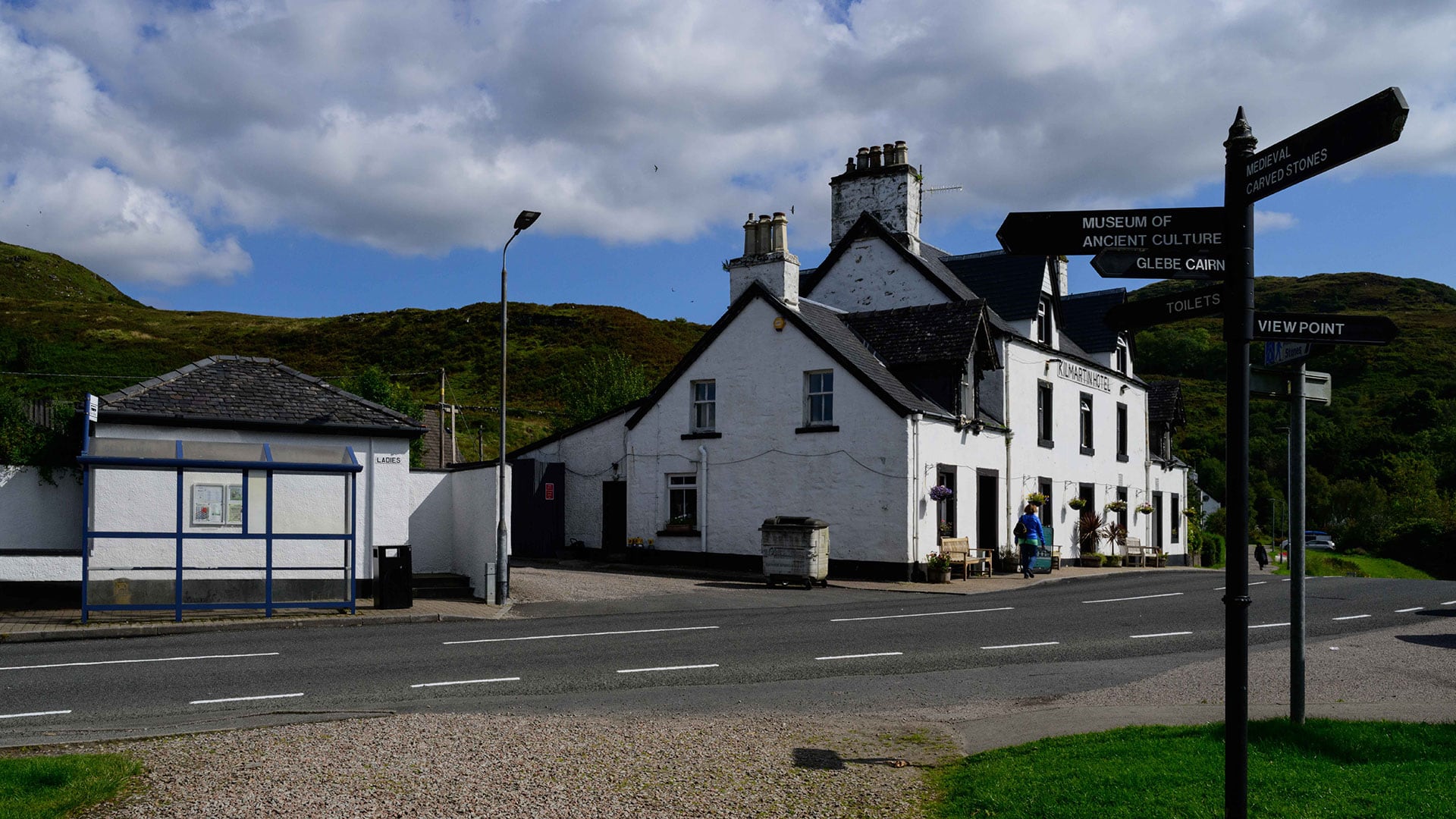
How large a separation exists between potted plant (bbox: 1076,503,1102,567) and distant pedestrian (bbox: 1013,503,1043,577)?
6.59 meters

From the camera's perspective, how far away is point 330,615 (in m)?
17.7

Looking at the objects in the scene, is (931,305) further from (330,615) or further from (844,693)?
(844,693)

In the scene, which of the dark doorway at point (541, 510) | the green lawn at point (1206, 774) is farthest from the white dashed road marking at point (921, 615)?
the dark doorway at point (541, 510)

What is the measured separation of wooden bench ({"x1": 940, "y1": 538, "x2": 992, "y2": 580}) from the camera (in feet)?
85.5

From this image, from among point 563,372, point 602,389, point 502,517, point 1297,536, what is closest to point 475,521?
point 502,517

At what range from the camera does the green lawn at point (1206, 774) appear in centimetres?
550

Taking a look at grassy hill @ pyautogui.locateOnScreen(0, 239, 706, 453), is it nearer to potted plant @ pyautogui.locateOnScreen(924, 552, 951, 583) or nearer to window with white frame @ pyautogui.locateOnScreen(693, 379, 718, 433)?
window with white frame @ pyautogui.locateOnScreen(693, 379, 718, 433)

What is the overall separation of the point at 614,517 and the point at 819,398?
7.73 meters

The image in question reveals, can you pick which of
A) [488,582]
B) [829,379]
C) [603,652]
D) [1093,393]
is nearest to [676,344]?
[1093,393]

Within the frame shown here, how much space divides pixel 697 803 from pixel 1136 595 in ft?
56.1

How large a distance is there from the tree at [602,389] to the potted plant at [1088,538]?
30674 millimetres

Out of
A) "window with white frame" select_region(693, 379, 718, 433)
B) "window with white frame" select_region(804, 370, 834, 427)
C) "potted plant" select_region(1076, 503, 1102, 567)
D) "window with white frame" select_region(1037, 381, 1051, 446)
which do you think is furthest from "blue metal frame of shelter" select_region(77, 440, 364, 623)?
"potted plant" select_region(1076, 503, 1102, 567)

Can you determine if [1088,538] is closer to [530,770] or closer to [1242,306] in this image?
[530,770]

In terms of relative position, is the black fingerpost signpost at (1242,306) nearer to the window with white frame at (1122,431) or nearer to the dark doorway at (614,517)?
the dark doorway at (614,517)
